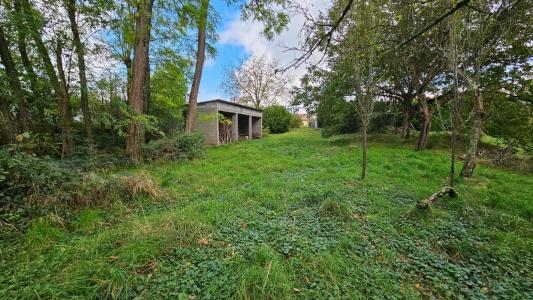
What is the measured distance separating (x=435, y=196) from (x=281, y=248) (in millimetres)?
2850

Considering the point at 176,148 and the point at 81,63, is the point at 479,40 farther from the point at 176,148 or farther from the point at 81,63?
the point at 81,63

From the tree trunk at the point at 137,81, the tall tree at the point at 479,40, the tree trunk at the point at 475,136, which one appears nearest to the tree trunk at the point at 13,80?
the tree trunk at the point at 137,81

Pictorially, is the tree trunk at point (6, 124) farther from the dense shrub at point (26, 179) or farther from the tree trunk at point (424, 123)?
the tree trunk at point (424, 123)

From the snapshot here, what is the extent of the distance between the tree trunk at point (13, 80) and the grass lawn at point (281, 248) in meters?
3.92

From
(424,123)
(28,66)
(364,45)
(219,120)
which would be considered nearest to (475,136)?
(364,45)

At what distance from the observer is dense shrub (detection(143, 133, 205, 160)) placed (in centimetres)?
690

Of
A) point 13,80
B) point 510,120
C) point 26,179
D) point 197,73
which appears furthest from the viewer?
point 197,73

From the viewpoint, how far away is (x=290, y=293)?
178 cm

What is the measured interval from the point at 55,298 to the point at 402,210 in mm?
4206

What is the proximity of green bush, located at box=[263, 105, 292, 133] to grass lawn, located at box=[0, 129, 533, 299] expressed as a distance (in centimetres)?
2142

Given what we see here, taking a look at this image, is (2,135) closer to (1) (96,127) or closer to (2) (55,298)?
(1) (96,127)

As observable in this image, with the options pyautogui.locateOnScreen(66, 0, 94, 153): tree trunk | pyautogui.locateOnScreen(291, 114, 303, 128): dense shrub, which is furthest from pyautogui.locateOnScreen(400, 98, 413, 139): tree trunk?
pyautogui.locateOnScreen(291, 114, 303, 128): dense shrub

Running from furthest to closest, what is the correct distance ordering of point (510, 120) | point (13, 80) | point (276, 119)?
point (276, 119) → point (510, 120) → point (13, 80)

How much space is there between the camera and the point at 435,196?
352 centimetres
